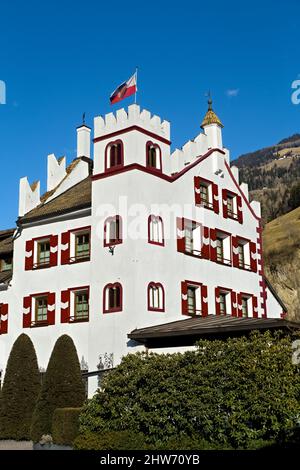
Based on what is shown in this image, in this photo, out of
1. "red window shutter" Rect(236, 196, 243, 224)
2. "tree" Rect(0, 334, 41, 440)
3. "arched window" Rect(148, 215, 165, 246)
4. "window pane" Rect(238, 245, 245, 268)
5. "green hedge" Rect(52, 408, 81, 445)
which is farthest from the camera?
"red window shutter" Rect(236, 196, 243, 224)

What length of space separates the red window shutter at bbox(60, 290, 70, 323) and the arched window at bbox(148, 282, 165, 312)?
199 inches

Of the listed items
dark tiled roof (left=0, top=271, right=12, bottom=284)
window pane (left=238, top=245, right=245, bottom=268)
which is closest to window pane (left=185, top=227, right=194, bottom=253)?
window pane (left=238, top=245, right=245, bottom=268)

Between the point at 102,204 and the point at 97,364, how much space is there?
8020 mm

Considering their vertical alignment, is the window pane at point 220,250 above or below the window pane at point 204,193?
below

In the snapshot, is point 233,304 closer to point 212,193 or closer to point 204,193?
point 212,193

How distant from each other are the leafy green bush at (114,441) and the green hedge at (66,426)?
6.20 feet

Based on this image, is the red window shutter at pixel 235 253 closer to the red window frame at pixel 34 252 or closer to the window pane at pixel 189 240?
the window pane at pixel 189 240

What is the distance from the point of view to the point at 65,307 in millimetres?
33812

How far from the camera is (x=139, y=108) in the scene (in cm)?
3281

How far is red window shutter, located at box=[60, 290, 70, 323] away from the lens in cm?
3369

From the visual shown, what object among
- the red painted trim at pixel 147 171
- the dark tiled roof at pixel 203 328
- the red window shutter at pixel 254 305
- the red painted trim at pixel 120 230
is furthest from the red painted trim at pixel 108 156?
the red window shutter at pixel 254 305

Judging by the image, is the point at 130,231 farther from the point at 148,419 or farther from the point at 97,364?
the point at 148,419

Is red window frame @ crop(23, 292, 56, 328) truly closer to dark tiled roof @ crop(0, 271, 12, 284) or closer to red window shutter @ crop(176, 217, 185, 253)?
dark tiled roof @ crop(0, 271, 12, 284)

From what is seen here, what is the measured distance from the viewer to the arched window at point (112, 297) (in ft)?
101
